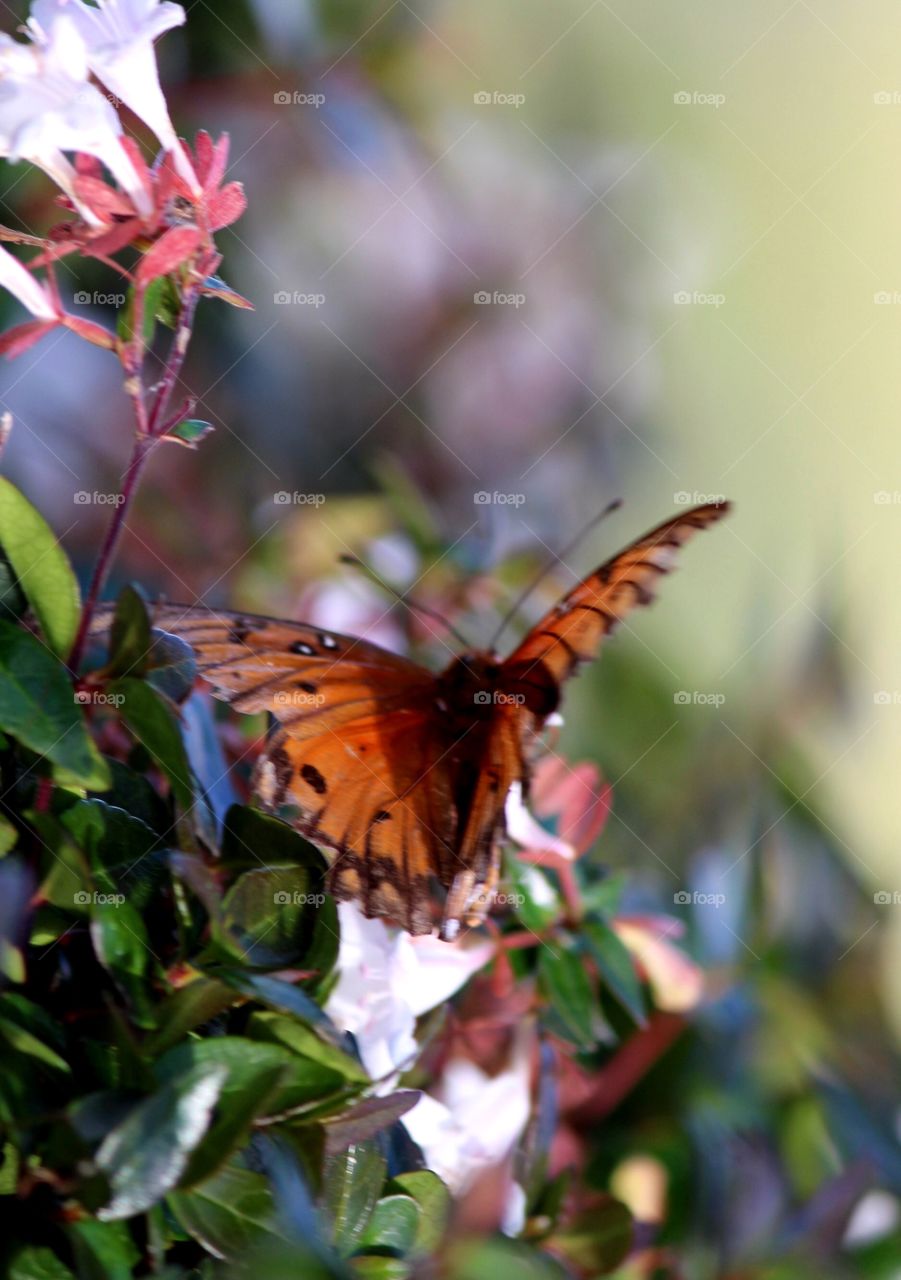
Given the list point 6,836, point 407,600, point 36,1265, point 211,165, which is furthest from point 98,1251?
point 407,600

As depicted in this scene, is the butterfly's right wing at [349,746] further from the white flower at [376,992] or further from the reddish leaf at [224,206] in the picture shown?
the reddish leaf at [224,206]

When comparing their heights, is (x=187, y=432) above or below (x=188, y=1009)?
above

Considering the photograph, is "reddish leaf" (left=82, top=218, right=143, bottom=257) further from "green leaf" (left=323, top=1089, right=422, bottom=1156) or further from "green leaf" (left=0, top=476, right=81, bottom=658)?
"green leaf" (left=323, top=1089, right=422, bottom=1156)

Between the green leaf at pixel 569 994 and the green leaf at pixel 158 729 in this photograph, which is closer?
the green leaf at pixel 158 729

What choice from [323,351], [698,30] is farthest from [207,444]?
[698,30]

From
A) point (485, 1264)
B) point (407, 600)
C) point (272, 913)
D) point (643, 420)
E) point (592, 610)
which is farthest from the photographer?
point (643, 420)

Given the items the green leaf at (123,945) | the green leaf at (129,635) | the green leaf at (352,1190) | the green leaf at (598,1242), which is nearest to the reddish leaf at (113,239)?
the green leaf at (129,635)

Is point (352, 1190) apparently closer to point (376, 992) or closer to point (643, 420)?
point (376, 992)
